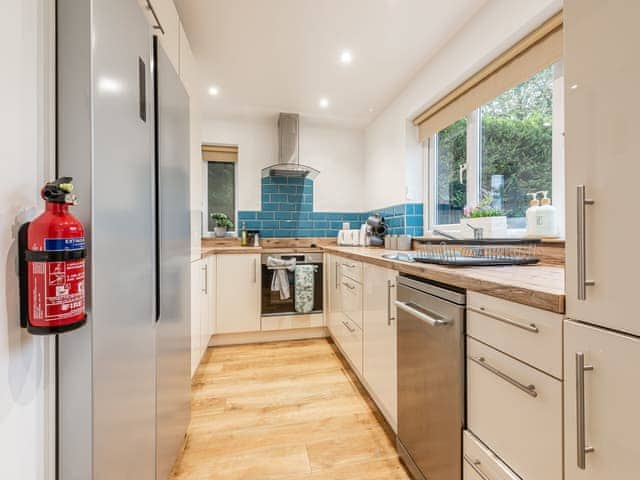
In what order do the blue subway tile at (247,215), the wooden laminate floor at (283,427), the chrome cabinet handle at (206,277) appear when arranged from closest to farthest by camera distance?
the wooden laminate floor at (283,427) < the chrome cabinet handle at (206,277) < the blue subway tile at (247,215)

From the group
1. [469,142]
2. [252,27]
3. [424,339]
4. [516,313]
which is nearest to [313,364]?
[424,339]

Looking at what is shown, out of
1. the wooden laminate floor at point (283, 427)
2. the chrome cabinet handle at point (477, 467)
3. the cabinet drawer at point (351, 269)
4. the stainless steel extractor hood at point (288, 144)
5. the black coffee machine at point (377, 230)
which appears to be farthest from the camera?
the stainless steel extractor hood at point (288, 144)

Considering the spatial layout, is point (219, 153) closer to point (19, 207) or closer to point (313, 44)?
point (313, 44)

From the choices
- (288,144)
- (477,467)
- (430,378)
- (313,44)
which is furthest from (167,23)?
(477,467)

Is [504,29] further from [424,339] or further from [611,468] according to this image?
[611,468]

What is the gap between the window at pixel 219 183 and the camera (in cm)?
329

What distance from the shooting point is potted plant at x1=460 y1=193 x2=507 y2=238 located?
5.57 feet

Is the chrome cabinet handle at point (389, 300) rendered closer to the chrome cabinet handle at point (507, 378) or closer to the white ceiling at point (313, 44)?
the chrome cabinet handle at point (507, 378)

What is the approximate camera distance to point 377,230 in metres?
2.96

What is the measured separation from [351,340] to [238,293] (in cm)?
121

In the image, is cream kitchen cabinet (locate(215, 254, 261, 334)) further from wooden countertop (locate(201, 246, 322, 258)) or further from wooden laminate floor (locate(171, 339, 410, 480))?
wooden laminate floor (locate(171, 339, 410, 480))

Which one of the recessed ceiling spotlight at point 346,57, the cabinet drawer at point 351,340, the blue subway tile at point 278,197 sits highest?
the recessed ceiling spotlight at point 346,57

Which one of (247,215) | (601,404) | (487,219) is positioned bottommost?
(601,404)

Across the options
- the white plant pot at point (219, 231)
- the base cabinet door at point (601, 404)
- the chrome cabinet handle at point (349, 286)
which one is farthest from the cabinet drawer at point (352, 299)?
the white plant pot at point (219, 231)
